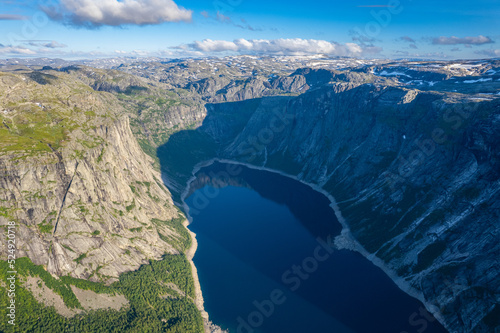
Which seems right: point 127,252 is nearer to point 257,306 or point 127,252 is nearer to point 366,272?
point 257,306

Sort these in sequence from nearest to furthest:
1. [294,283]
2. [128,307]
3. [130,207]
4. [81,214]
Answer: [128,307] → [81,214] → [294,283] → [130,207]

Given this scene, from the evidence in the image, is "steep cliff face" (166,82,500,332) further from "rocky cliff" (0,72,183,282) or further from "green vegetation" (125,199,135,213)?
"green vegetation" (125,199,135,213)

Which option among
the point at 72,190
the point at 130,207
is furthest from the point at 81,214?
the point at 130,207

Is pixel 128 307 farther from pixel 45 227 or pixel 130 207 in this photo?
pixel 130 207

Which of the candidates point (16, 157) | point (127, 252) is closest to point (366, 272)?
point (127, 252)

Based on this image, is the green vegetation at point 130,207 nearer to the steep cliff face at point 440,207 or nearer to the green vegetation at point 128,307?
the green vegetation at point 128,307

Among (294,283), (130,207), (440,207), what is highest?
(440,207)
